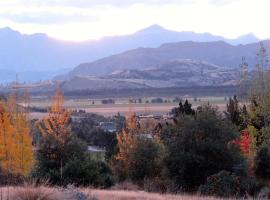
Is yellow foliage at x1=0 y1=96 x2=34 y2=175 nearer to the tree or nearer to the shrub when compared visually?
the tree

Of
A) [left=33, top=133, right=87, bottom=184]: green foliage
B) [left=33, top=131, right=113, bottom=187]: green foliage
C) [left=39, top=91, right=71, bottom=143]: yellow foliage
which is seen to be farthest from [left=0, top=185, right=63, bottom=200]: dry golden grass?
[left=39, top=91, right=71, bottom=143]: yellow foliage

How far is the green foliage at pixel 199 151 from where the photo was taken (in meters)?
28.4

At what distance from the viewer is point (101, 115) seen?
112938mm

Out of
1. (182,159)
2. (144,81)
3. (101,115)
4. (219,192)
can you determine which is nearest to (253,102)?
(182,159)

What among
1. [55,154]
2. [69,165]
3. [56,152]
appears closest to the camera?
[69,165]

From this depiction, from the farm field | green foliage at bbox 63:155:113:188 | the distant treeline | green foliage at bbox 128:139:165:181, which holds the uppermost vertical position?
the distant treeline

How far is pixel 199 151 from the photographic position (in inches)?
1134

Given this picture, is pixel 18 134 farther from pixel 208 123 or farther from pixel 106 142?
pixel 106 142

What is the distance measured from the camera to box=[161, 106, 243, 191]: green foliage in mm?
28391

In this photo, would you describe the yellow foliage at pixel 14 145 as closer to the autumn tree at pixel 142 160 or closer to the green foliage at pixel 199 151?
the autumn tree at pixel 142 160

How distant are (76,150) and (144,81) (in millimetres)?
164328

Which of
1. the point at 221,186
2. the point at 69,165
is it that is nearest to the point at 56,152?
the point at 69,165

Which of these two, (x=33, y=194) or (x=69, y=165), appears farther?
(x=69, y=165)

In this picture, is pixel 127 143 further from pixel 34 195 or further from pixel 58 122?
pixel 34 195
